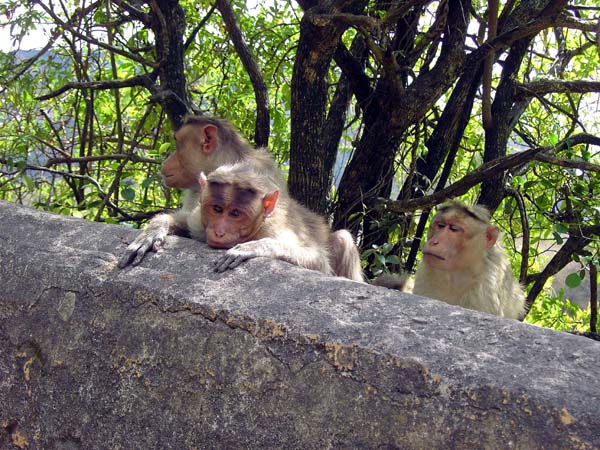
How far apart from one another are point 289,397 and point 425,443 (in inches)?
16.9

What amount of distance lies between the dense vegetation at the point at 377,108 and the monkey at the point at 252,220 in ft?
3.37

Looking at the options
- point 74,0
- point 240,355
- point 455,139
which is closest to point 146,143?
point 74,0

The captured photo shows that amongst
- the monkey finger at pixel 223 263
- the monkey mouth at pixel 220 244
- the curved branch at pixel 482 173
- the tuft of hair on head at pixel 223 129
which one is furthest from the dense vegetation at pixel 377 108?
the monkey finger at pixel 223 263

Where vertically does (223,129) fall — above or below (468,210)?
above

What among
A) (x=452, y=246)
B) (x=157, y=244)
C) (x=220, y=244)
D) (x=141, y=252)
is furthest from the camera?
(x=452, y=246)

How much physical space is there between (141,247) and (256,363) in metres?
0.89

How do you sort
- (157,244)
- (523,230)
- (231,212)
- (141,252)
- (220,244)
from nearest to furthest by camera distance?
(141,252) → (157,244) → (220,244) → (231,212) → (523,230)

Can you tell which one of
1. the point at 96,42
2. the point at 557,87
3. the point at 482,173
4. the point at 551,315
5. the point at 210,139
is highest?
the point at 557,87

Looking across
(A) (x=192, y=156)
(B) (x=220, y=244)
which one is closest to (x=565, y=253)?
(A) (x=192, y=156)

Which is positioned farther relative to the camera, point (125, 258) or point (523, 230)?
point (523, 230)

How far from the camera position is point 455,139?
6.58 metres

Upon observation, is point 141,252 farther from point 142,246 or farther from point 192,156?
point 192,156

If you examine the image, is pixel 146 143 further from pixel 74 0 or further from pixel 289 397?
pixel 289 397

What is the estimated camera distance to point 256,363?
237 cm
